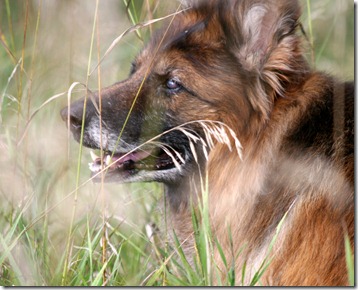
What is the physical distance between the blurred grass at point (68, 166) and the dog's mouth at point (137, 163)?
0.11 meters

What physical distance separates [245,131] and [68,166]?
884 millimetres

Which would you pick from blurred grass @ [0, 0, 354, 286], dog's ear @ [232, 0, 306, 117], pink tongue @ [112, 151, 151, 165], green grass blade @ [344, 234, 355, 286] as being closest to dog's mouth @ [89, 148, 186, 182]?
pink tongue @ [112, 151, 151, 165]

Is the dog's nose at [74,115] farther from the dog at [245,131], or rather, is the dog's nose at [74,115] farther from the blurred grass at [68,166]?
the blurred grass at [68,166]

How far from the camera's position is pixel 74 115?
3670 millimetres

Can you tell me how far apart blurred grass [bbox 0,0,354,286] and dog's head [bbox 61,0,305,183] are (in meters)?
0.24

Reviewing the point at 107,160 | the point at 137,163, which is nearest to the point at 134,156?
the point at 137,163

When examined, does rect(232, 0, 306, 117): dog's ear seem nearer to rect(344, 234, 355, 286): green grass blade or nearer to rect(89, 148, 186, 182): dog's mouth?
rect(89, 148, 186, 182): dog's mouth

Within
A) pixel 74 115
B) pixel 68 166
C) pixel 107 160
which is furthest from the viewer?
pixel 68 166

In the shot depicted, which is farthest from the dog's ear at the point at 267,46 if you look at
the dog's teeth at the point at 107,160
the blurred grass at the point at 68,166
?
the dog's teeth at the point at 107,160

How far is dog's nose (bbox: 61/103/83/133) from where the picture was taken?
367 cm

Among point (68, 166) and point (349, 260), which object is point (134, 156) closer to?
point (68, 166)

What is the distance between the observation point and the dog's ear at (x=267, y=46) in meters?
3.59

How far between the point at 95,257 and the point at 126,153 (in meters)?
0.50

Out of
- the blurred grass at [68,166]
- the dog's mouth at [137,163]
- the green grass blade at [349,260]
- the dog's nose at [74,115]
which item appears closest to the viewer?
the green grass blade at [349,260]
